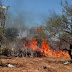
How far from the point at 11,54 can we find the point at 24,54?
1.87 metres

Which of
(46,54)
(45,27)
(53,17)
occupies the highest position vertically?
(53,17)

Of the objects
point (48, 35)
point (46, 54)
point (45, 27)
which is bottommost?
point (46, 54)

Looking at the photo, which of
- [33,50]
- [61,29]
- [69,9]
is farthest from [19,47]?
[69,9]

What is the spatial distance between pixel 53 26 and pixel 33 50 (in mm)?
6868

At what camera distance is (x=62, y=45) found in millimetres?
16875

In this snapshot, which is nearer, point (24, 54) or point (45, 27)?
point (45, 27)

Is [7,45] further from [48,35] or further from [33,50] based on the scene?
[48,35]

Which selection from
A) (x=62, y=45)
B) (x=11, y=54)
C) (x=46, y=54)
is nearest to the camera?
(x=11, y=54)

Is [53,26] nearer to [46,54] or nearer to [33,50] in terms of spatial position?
[33,50]

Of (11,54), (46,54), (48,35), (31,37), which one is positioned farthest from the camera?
(31,37)

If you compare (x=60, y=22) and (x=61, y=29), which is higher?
(x=60, y=22)

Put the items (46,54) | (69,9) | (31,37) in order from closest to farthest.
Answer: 1. (69,9)
2. (46,54)
3. (31,37)

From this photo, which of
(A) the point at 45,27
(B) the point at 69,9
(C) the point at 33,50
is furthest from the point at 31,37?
(B) the point at 69,9

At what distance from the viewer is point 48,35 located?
27.6 ft
